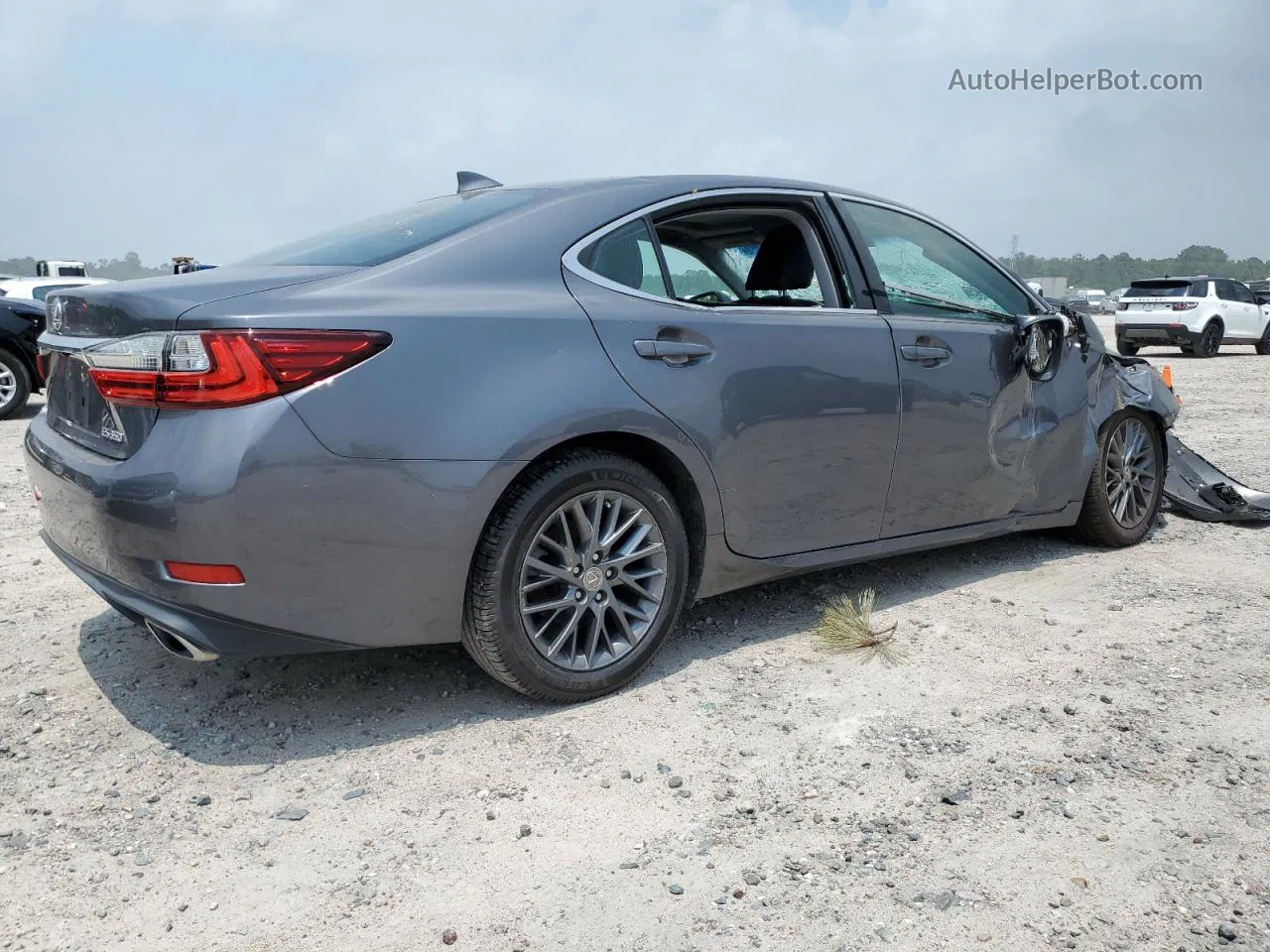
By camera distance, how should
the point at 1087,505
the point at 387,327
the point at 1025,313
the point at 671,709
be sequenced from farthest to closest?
the point at 1087,505 → the point at 1025,313 → the point at 671,709 → the point at 387,327

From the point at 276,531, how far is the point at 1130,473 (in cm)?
397

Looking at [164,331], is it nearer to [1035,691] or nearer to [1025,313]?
[1035,691]

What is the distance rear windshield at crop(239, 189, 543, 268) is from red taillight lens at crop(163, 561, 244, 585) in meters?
0.91

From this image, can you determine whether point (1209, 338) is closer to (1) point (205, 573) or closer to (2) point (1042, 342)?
(2) point (1042, 342)

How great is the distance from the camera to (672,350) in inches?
129

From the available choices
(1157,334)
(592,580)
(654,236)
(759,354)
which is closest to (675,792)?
(592,580)

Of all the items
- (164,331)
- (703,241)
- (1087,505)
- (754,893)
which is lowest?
(754,893)

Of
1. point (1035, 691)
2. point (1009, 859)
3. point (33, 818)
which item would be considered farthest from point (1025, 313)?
point (33, 818)

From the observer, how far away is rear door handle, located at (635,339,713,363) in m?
3.22

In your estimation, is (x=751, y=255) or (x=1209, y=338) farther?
(x=1209, y=338)

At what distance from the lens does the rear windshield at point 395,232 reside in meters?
3.14

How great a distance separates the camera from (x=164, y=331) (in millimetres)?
2689

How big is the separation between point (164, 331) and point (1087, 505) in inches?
154

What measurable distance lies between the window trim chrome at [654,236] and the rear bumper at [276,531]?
698 millimetres
